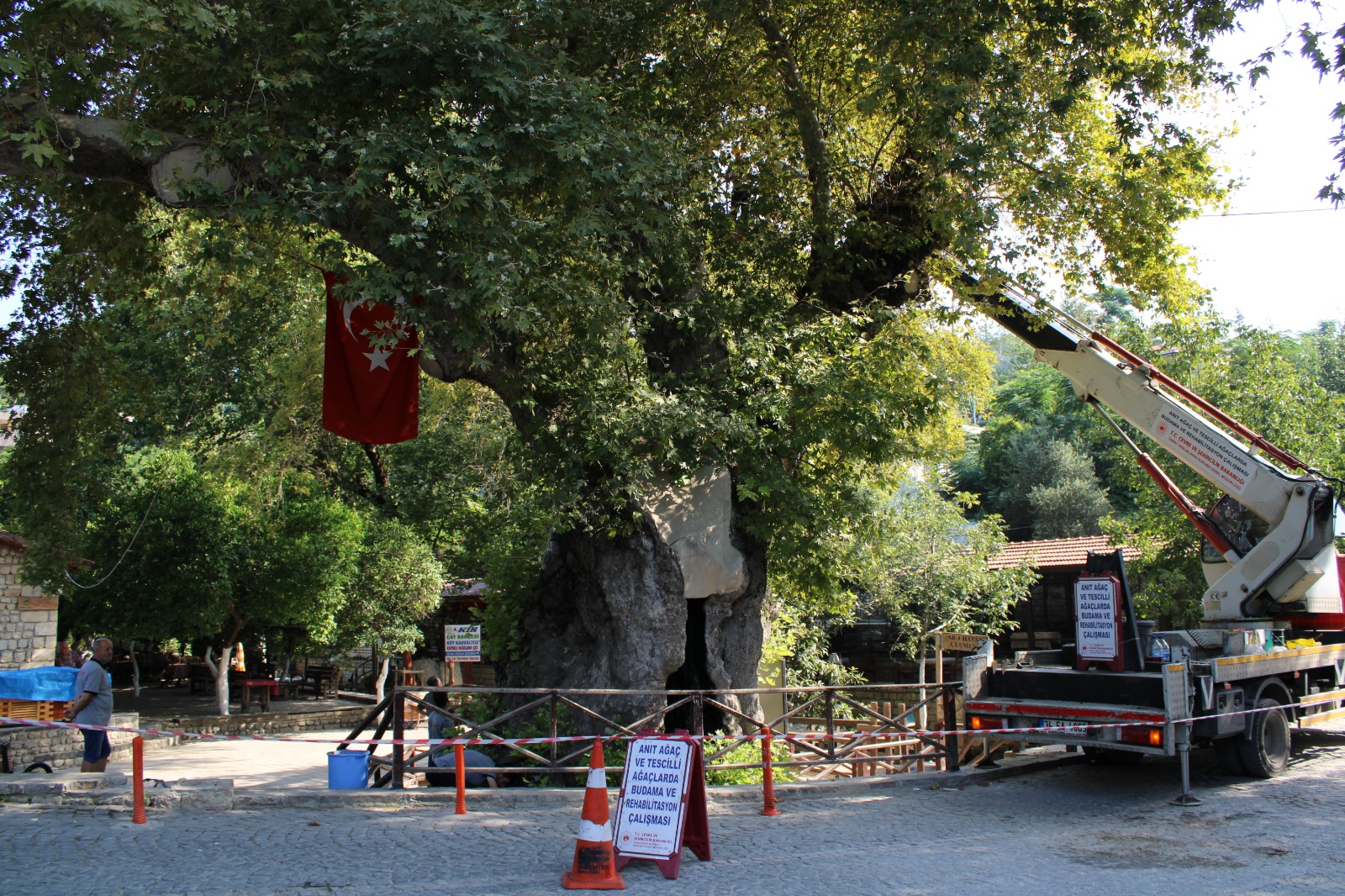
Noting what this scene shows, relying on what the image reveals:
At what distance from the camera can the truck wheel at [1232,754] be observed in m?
10.9

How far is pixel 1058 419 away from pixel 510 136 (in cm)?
4329

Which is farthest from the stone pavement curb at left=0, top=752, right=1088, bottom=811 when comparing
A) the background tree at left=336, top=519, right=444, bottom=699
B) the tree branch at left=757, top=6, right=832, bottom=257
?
the background tree at left=336, top=519, right=444, bottom=699

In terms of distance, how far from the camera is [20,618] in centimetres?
1892

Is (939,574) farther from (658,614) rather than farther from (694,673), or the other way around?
(658,614)

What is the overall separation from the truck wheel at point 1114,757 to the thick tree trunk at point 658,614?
13.9 feet

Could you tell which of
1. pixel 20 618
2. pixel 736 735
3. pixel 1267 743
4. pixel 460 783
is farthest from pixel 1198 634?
pixel 20 618

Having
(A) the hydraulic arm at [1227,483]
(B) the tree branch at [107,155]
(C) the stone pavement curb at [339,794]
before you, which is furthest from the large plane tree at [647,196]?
(C) the stone pavement curb at [339,794]

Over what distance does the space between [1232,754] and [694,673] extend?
616 centimetres

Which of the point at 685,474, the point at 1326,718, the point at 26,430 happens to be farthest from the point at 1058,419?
the point at 26,430

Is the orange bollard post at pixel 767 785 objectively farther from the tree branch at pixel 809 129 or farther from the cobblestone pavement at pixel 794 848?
the tree branch at pixel 809 129

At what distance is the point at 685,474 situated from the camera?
11641 mm

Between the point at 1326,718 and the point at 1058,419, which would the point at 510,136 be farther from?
the point at 1058,419

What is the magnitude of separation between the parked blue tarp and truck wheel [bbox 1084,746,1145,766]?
1518cm

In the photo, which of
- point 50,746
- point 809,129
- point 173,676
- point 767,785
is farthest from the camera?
point 173,676
